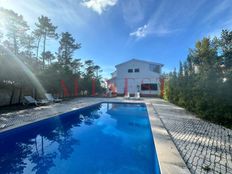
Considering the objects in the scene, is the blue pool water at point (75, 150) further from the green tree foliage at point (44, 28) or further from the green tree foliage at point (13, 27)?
the green tree foliage at point (44, 28)

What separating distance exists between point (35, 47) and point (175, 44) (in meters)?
21.1

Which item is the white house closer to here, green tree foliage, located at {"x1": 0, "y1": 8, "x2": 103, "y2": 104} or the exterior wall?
the exterior wall

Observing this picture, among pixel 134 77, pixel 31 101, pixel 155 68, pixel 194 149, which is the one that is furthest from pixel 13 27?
pixel 194 149

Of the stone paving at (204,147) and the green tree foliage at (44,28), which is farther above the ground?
the green tree foliage at (44,28)

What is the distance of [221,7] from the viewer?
10266mm

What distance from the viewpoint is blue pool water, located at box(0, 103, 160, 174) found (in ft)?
14.1

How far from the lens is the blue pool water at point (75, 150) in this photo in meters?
4.29

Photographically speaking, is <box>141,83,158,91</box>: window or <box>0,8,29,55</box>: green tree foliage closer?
<box>0,8,29,55</box>: green tree foliage

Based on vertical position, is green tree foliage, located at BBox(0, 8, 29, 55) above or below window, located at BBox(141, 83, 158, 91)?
above

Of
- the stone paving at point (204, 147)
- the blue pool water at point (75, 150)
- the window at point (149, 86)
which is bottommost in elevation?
the blue pool water at point (75, 150)

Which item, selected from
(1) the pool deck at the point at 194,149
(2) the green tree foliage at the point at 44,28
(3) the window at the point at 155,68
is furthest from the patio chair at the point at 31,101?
(3) the window at the point at 155,68

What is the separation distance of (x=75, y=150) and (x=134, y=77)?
2236cm

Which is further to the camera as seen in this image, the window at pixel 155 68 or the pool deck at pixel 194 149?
the window at pixel 155 68

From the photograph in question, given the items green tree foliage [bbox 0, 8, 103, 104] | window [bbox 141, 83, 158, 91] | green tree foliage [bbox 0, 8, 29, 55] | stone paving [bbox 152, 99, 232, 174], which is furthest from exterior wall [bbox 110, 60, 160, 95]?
stone paving [bbox 152, 99, 232, 174]
